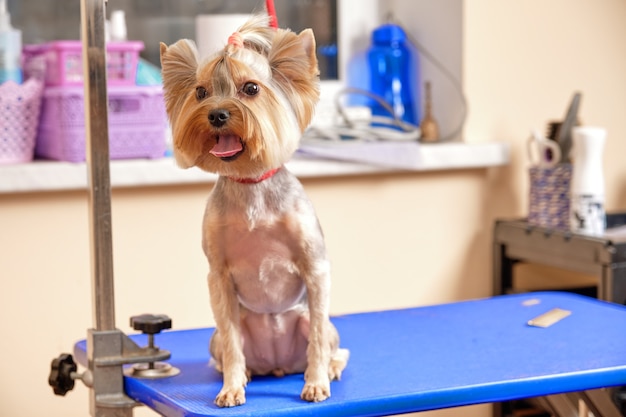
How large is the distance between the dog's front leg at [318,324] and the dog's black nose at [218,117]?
0.76ft

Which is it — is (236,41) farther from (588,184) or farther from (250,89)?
(588,184)

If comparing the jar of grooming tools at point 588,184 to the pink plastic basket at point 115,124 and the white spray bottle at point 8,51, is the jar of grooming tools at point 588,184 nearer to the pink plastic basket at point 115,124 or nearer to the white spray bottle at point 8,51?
the pink plastic basket at point 115,124

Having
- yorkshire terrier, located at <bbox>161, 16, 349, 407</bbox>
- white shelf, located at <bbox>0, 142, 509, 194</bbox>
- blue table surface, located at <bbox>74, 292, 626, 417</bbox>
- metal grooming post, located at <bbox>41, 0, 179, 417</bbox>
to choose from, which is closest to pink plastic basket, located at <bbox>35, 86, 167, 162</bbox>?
white shelf, located at <bbox>0, 142, 509, 194</bbox>

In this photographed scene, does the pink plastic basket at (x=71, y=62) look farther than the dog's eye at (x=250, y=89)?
Yes

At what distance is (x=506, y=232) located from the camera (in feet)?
7.59

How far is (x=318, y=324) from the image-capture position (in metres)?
1.26

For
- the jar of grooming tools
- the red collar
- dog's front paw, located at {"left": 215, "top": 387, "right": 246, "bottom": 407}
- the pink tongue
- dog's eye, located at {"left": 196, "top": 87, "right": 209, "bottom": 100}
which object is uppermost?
dog's eye, located at {"left": 196, "top": 87, "right": 209, "bottom": 100}

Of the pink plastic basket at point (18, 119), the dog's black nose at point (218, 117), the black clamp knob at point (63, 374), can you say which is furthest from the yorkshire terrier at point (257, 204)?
the pink plastic basket at point (18, 119)

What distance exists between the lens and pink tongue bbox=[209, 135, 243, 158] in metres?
1.14

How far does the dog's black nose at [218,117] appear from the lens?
112cm

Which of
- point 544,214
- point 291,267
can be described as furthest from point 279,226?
point 544,214

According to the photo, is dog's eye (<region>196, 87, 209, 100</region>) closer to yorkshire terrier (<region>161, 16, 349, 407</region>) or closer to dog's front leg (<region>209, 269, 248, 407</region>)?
yorkshire terrier (<region>161, 16, 349, 407</region>)

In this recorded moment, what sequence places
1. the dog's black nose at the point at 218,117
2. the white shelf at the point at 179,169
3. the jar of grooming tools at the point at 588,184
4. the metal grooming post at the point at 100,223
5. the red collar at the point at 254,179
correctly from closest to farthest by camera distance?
1. the dog's black nose at the point at 218,117
2. the red collar at the point at 254,179
3. the metal grooming post at the point at 100,223
4. the white shelf at the point at 179,169
5. the jar of grooming tools at the point at 588,184

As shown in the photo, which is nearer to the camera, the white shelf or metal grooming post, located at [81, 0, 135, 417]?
metal grooming post, located at [81, 0, 135, 417]
